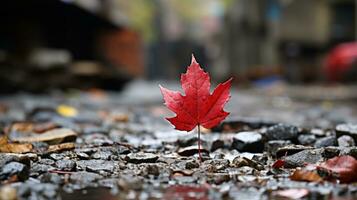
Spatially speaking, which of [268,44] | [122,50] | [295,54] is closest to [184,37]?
[268,44]

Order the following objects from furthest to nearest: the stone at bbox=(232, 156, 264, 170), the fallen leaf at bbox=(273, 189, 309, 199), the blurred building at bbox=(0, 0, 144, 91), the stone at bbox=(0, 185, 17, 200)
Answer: the blurred building at bbox=(0, 0, 144, 91)
the stone at bbox=(232, 156, 264, 170)
the fallen leaf at bbox=(273, 189, 309, 199)
the stone at bbox=(0, 185, 17, 200)

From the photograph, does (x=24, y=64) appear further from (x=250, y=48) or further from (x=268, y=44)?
(x=250, y=48)

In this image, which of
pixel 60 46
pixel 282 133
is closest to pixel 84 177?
pixel 282 133

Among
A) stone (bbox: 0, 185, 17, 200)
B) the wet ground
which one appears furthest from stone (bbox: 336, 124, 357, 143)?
Answer: stone (bbox: 0, 185, 17, 200)

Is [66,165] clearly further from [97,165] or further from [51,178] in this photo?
[51,178]

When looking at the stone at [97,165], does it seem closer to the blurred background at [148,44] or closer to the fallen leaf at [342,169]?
the fallen leaf at [342,169]

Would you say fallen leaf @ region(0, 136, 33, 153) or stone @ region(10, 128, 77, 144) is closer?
fallen leaf @ region(0, 136, 33, 153)

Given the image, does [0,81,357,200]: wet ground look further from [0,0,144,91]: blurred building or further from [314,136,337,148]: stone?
[0,0,144,91]: blurred building
